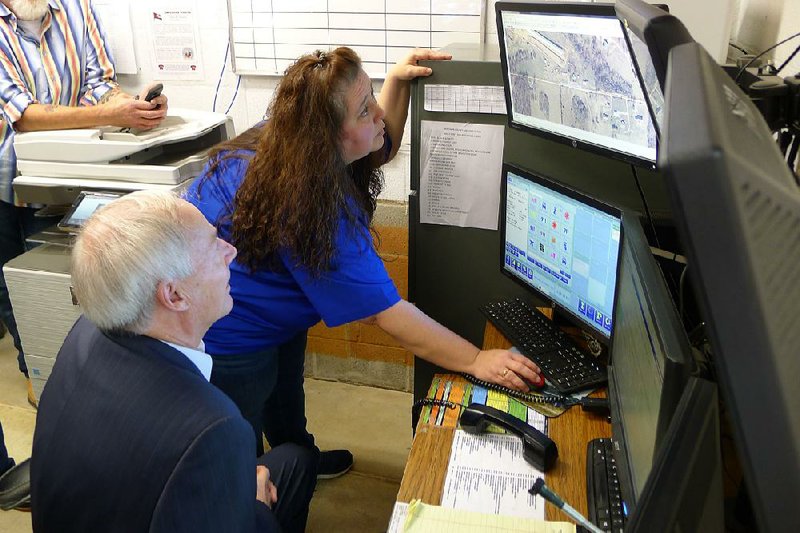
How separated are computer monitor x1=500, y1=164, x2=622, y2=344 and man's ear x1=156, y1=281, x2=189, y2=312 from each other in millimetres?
790

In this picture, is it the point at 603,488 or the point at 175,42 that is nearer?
the point at 603,488

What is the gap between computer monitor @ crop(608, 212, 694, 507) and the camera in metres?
0.69

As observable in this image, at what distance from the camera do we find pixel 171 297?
3.76 feet

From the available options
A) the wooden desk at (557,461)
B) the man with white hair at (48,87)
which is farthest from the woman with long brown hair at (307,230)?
the man with white hair at (48,87)

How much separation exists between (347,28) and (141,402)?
171 cm

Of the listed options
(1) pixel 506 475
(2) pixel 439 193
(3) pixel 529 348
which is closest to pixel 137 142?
(2) pixel 439 193

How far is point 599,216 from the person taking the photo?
139 centimetres

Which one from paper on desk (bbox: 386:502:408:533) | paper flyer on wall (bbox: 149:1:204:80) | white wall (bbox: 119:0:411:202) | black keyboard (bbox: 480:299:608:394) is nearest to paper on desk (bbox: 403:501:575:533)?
paper on desk (bbox: 386:502:408:533)

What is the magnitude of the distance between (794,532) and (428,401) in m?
1.12

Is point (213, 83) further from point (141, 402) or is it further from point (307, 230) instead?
point (141, 402)

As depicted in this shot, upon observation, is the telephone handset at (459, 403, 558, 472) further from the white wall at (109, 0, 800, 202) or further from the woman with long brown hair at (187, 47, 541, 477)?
the white wall at (109, 0, 800, 202)

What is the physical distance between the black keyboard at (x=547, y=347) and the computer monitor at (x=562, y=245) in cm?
8

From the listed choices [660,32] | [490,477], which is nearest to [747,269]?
[660,32]

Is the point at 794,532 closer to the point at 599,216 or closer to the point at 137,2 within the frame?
the point at 599,216
